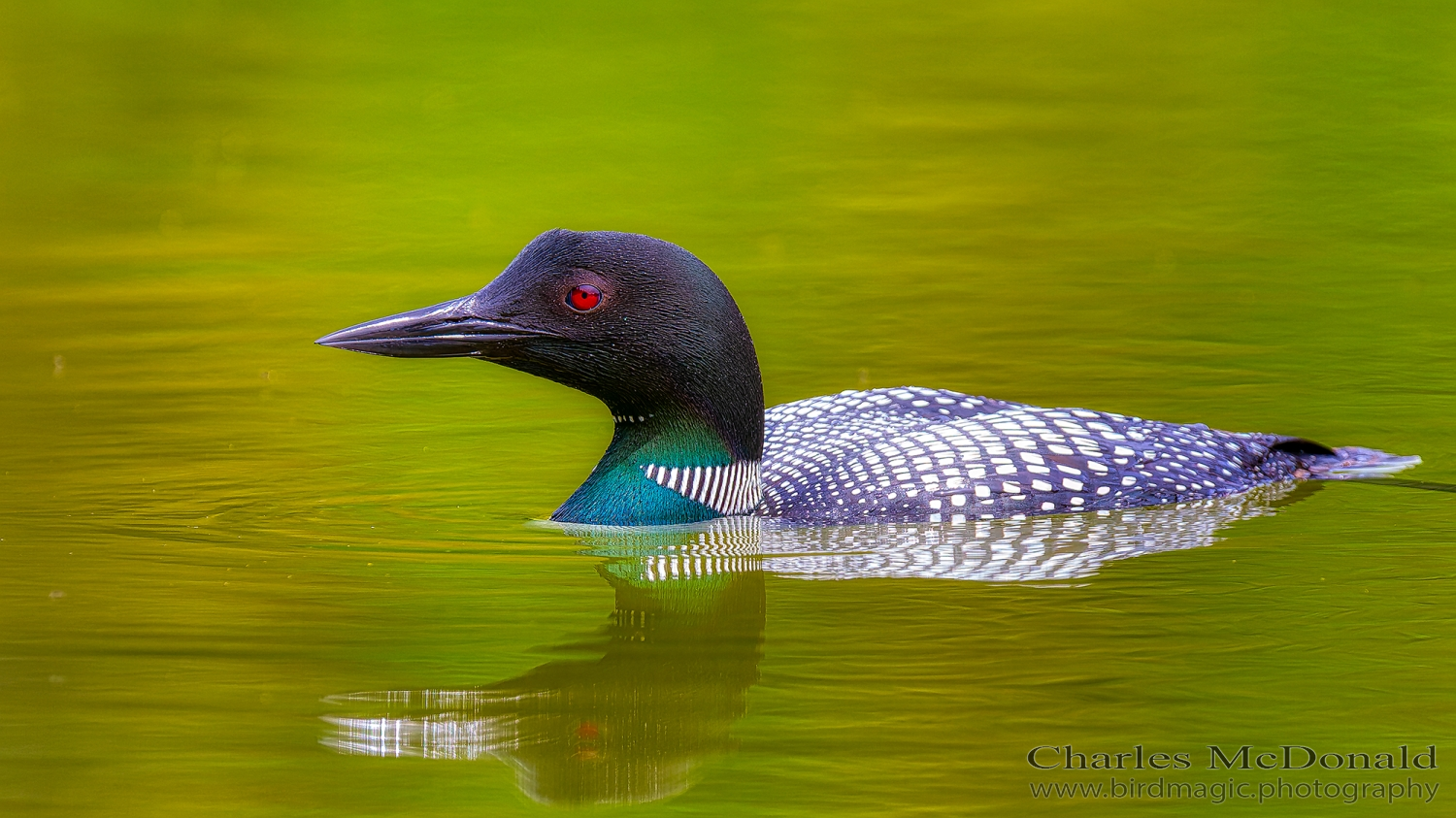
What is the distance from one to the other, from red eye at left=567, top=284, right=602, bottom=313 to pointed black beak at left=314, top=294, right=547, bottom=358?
0.39 ft

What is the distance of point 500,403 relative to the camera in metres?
8.20

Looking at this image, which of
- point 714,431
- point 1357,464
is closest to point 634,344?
point 714,431

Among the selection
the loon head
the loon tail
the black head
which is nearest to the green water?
the loon tail

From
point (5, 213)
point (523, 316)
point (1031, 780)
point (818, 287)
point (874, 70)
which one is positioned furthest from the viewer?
point (874, 70)

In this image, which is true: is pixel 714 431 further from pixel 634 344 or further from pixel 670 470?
pixel 634 344

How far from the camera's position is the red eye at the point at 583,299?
600 centimetres

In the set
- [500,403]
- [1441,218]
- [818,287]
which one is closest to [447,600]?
[500,403]

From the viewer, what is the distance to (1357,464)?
7.02 meters

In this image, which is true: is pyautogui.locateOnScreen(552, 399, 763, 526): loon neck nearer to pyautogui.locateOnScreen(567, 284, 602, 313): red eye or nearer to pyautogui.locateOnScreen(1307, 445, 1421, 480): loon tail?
pyautogui.locateOnScreen(567, 284, 602, 313): red eye

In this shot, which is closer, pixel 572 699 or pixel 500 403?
pixel 572 699

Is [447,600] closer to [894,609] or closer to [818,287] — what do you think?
[894,609]

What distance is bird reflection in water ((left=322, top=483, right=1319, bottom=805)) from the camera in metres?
4.25

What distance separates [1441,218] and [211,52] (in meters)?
8.90

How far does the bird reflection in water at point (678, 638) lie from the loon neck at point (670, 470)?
0.06 metres
